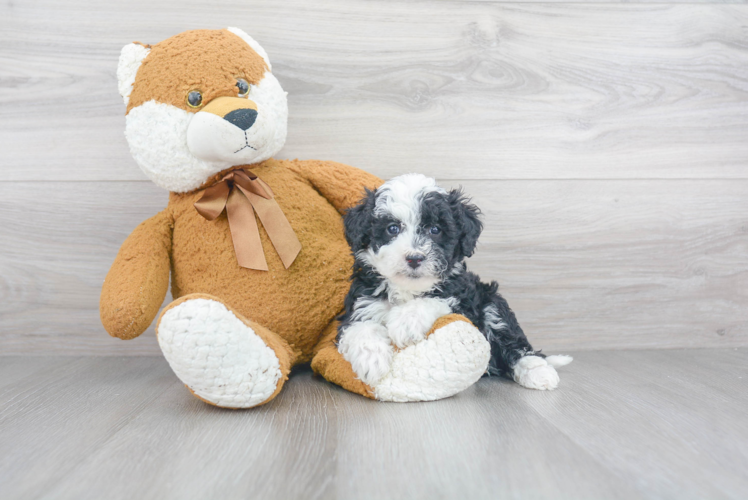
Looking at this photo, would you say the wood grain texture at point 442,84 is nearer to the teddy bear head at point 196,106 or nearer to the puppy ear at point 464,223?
the teddy bear head at point 196,106

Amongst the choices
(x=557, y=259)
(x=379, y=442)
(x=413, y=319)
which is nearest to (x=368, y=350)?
(x=413, y=319)

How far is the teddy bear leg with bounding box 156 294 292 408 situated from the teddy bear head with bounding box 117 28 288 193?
0.33 meters

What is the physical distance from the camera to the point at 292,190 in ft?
4.17

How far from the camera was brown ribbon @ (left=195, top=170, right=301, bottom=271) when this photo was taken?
1.16 metres

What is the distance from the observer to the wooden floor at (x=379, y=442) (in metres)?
0.74

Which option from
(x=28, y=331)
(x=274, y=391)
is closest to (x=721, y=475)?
(x=274, y=391)

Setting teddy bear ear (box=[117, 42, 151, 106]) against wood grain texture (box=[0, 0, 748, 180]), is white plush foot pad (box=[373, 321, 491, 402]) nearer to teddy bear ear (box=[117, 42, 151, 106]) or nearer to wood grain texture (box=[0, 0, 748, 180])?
wood grain texture (box=[0, 0, 748, 180])

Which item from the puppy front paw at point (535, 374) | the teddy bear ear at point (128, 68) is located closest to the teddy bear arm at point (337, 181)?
the teddy bear ear at point (128, 68)

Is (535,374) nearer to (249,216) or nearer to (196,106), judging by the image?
(249,216)

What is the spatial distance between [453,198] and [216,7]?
0.91 meters

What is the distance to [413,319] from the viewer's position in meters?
1.07

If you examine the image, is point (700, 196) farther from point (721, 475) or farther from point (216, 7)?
point (216, 7)

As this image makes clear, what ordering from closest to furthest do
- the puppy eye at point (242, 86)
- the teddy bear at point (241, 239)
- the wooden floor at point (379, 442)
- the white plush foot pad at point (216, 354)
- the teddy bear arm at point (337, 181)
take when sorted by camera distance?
the wooden floor at point (379, 442), the white plush foot pad at point (216, 354), the teddy bear at point (241, 239), the puppy eye at point (242, 86), the teddy bear arm at point (337, 181)

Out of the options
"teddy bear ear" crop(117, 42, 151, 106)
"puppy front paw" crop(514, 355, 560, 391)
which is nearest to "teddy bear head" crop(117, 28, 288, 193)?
"teddy bear ear" crop(117, 42, 151, 106)
